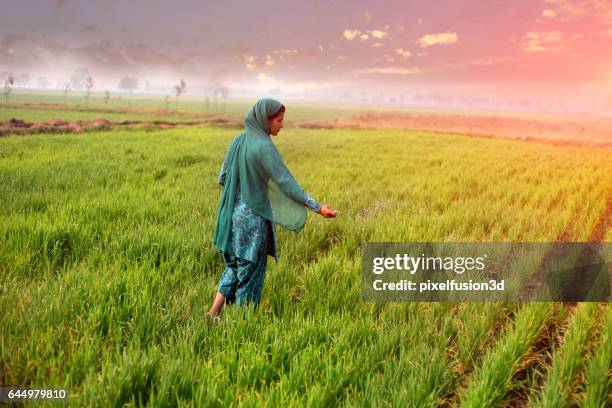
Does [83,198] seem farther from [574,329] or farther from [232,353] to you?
[574,329]

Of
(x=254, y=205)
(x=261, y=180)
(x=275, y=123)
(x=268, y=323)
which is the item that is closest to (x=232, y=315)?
(x=268, y=323)

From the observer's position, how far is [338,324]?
113 inches

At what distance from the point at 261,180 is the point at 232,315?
1.02 m

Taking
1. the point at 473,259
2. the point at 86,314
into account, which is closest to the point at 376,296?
the point at 473,259

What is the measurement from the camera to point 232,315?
9.66 ft

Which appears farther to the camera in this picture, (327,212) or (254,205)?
(254,205)

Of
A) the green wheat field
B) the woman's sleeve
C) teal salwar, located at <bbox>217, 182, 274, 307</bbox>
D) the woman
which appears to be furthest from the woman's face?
the green wheat field

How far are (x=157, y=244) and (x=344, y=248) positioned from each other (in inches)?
83.2

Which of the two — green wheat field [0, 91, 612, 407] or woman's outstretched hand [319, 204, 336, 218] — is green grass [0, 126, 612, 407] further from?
woman's outstretched hand [319, 204, 336, 218]

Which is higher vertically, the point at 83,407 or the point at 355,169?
the point at 355,169

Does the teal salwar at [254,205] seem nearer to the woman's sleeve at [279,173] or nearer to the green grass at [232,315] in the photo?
the woman's sleeve at [279,173]

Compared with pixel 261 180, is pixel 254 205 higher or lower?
lower

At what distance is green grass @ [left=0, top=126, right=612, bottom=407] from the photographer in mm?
2211

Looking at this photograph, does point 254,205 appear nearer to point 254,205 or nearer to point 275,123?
point 254,205
